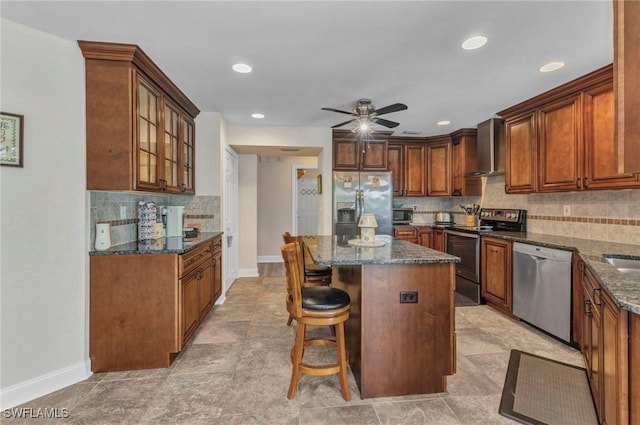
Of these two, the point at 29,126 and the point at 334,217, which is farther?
the point at 334,217

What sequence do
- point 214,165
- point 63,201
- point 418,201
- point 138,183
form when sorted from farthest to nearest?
point 418,201, point 214,165, point 138,183, point 63,201

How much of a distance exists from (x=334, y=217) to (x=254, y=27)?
2.98m

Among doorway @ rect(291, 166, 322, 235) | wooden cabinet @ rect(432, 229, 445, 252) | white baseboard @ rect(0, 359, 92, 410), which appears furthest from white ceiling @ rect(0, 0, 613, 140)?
doorway @ rect(291, 166, 322, 235)

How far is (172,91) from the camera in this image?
297 cm

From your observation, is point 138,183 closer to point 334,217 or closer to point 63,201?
point 63,201

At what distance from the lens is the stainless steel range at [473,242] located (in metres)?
3.88

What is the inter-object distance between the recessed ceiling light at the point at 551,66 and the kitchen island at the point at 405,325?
75.5 inches

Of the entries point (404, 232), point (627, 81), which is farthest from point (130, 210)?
point (404, 232)

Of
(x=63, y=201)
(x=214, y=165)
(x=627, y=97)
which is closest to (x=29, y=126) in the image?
(x=63, y=201)

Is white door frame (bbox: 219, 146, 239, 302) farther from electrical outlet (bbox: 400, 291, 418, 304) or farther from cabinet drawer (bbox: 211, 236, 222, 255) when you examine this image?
electrical outlet (bbox: 400, 291, 418, 304)

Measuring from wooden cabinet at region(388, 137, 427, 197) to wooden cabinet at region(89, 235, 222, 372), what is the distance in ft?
12.5

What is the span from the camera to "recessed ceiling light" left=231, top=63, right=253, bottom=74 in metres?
2.54

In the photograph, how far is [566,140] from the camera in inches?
118

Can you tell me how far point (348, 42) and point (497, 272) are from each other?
118 inches
